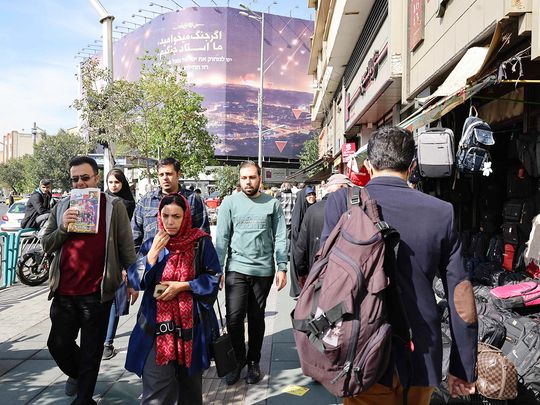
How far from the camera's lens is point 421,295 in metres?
1.92

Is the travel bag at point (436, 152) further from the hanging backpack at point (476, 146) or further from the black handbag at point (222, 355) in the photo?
the black handbag at point (222, 355)

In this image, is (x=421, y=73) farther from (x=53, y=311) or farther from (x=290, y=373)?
(x=53, y=311)

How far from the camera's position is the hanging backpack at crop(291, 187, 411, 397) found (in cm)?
170

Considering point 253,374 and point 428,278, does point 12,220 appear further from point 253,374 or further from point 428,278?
point 428,278

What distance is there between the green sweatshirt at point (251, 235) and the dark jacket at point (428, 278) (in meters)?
2.36

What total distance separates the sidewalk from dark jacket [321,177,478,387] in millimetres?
2037

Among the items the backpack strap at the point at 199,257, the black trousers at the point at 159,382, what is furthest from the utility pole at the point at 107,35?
the black trousers at the point at 159,382

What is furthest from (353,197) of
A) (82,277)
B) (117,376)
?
(117,376)

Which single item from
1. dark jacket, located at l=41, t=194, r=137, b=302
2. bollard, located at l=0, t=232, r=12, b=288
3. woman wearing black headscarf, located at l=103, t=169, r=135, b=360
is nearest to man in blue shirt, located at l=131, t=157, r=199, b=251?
woman wearing black headscarf, located at l=103, t=169, r=135, b=360

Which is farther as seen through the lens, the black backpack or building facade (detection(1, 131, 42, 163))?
building facade (detection(1, 131, 42, 163))

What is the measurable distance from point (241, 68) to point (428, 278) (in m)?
55.0

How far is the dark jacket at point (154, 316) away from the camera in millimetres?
2895

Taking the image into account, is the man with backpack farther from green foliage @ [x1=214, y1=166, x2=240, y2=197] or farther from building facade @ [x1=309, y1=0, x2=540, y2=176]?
green foliage @ [x1=214, y1=166, x2=240, y2=197]

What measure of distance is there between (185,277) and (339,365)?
1.49 metres
